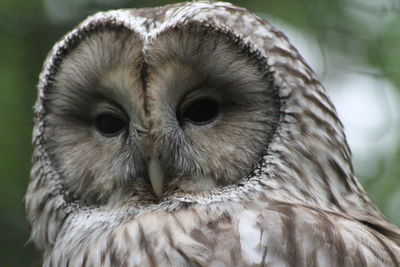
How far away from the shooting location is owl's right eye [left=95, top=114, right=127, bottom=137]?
3.71m

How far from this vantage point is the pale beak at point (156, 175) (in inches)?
139

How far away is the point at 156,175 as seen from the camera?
11.6ft

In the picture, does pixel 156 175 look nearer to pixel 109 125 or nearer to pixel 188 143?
pixel 188 143

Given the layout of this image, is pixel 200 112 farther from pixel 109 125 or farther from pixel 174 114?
pixel 109 125

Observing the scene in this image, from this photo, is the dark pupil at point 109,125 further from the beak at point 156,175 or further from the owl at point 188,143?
the beak at point 156,175

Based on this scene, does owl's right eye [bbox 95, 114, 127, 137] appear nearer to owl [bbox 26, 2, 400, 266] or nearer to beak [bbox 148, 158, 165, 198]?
owl [bbox 26, 2, 400, 266]

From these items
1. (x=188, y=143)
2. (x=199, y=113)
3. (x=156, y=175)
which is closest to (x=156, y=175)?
(x=156, y=175)

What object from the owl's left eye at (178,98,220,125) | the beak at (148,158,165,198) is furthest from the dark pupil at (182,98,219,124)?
the beak at (148,158,165,198)

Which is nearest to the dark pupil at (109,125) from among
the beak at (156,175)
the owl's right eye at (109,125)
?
the owl's right eye at (109,125)

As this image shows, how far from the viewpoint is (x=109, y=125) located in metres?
3.75

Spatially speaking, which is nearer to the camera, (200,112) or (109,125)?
(200,112)

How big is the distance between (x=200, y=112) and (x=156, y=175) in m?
0.30

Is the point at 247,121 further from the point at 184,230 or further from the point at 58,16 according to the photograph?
the point at 58,16

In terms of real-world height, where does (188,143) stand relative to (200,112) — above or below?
below
